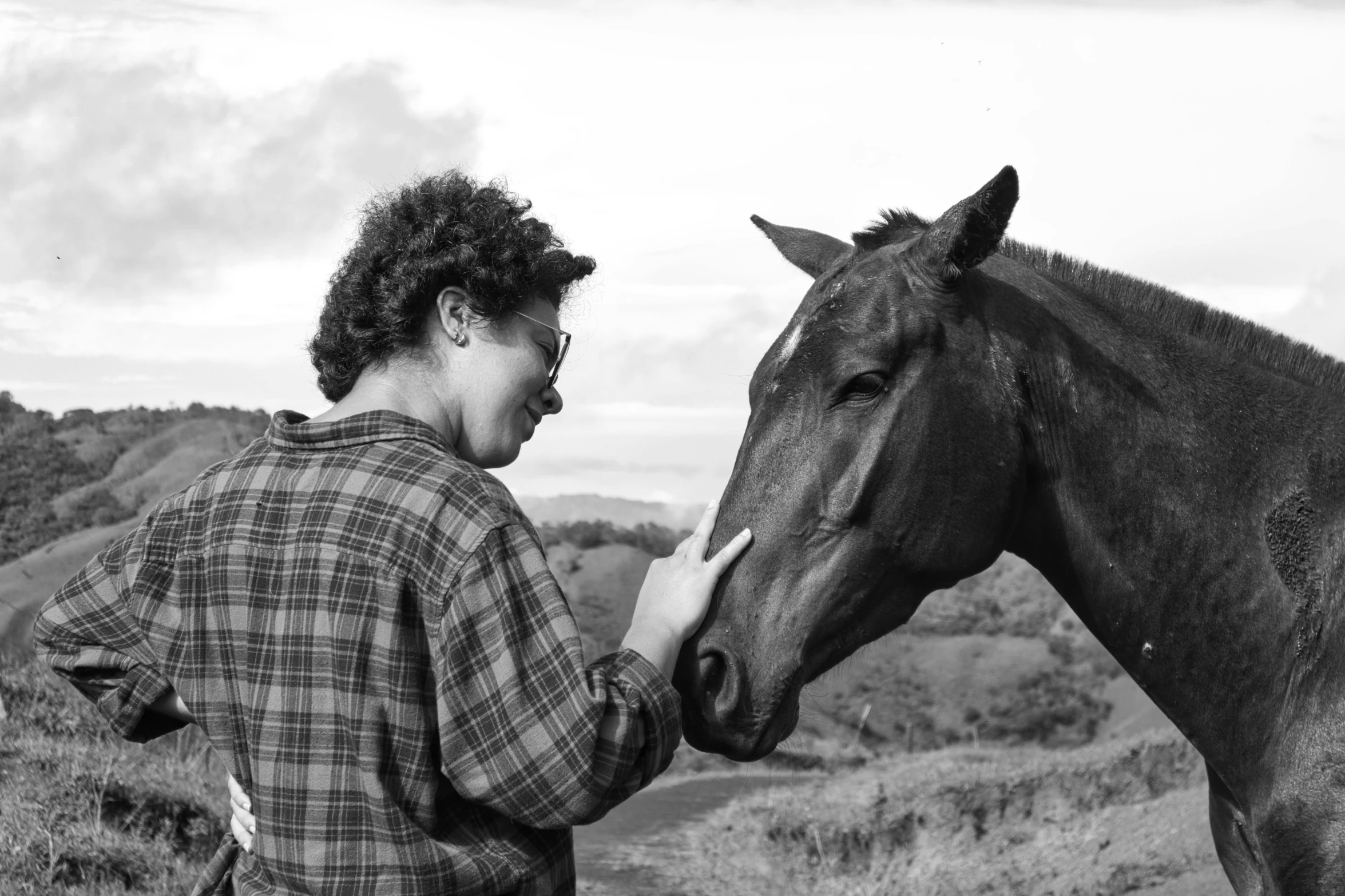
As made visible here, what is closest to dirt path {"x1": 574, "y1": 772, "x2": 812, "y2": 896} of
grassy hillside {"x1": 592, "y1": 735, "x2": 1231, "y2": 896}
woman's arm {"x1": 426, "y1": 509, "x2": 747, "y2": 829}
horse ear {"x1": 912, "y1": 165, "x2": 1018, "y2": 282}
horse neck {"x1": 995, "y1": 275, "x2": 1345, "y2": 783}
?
grassy hillside {"x1": 592, "y1": 735, "x2": 1231, "y2": 896}

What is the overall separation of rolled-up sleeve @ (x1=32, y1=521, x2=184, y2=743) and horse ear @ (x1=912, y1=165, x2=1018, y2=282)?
185cm

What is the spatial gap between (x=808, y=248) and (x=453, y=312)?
1319 millimetres

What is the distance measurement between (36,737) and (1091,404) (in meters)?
5.79

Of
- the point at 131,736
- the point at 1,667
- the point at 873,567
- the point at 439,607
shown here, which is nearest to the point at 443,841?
the point at 439,607

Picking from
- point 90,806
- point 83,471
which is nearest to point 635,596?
point 83,471

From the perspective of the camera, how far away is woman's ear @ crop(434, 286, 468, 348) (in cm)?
258

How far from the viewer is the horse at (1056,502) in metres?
2.88

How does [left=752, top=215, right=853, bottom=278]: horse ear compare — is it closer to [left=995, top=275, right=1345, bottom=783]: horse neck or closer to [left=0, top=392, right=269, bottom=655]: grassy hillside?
[left=995, top=275, right=1345, bottom=783]: horse neck

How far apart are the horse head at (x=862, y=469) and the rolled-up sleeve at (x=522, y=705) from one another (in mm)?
551

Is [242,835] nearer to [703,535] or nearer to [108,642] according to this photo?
[108,642]

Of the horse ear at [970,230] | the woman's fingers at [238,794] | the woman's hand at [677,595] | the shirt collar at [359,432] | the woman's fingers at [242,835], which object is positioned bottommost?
the woman's fingers at [242,835]

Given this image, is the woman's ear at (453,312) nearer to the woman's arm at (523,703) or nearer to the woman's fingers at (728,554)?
the woman's arm at (523,703)

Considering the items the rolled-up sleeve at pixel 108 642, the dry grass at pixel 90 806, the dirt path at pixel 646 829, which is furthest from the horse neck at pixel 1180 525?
the dry grass at pixel 90 806

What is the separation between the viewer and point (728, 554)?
9.09 feet
